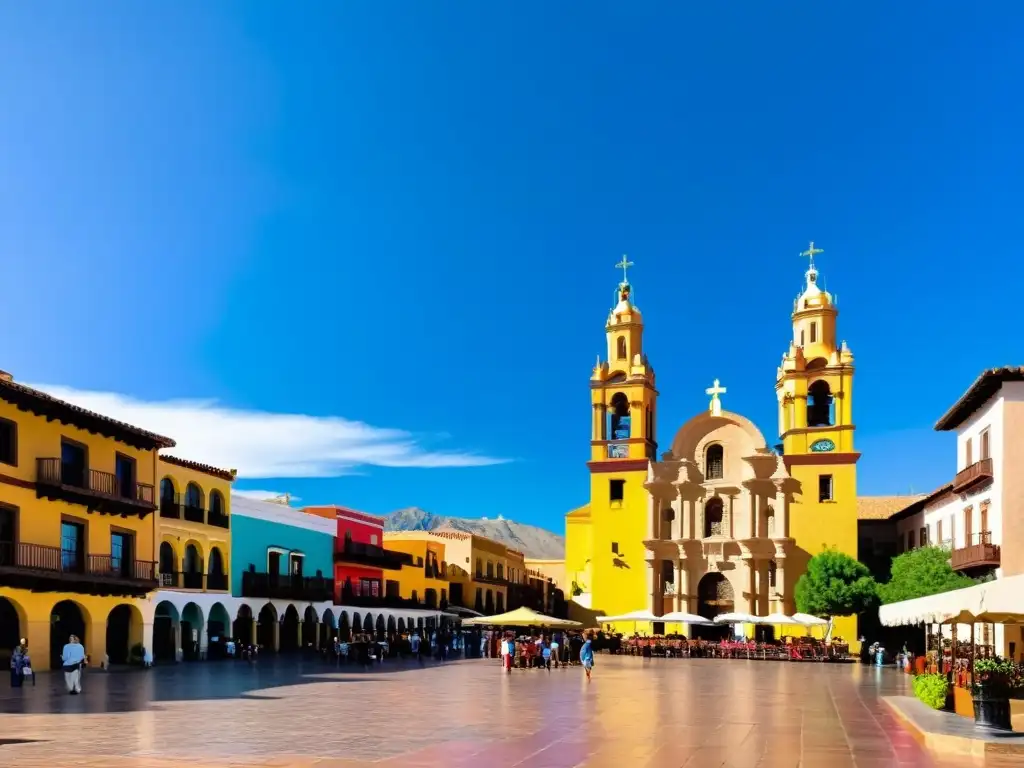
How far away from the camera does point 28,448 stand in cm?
3036

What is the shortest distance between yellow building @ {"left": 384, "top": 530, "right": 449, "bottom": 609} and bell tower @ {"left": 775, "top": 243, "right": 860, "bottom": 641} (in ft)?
71.5

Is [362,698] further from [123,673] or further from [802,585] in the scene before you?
[802,585]

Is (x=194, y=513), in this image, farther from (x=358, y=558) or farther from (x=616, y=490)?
(x=616, y=490)

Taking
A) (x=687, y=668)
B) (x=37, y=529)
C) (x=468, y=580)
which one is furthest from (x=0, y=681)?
(x=468, y=580)

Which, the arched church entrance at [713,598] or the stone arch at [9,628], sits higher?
the stone arch at [9,628]

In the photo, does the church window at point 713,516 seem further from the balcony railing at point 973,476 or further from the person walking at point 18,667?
the person walking at point 18,667

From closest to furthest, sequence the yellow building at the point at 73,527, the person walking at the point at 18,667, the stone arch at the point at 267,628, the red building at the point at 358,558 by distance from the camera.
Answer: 1. the person walking at the point at 18,667
2. the yellow building at the point at 73,527
3. the stone arch at the point at 267,628
4. the red building at the point at 358,558

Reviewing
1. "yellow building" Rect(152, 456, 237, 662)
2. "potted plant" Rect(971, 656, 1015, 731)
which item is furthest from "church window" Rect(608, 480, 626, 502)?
"potted plant" Rect(971, 656, 1015, 731)

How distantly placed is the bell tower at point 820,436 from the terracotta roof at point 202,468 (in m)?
29.0

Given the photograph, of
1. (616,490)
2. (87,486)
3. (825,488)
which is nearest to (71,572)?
(87,486)

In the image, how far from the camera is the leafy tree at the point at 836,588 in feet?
166

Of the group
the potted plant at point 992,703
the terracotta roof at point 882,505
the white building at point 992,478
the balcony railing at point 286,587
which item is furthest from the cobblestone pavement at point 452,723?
the terracotta roof at point 882,505

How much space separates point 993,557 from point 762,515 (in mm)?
23836

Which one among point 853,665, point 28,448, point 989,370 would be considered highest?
point 989,370
